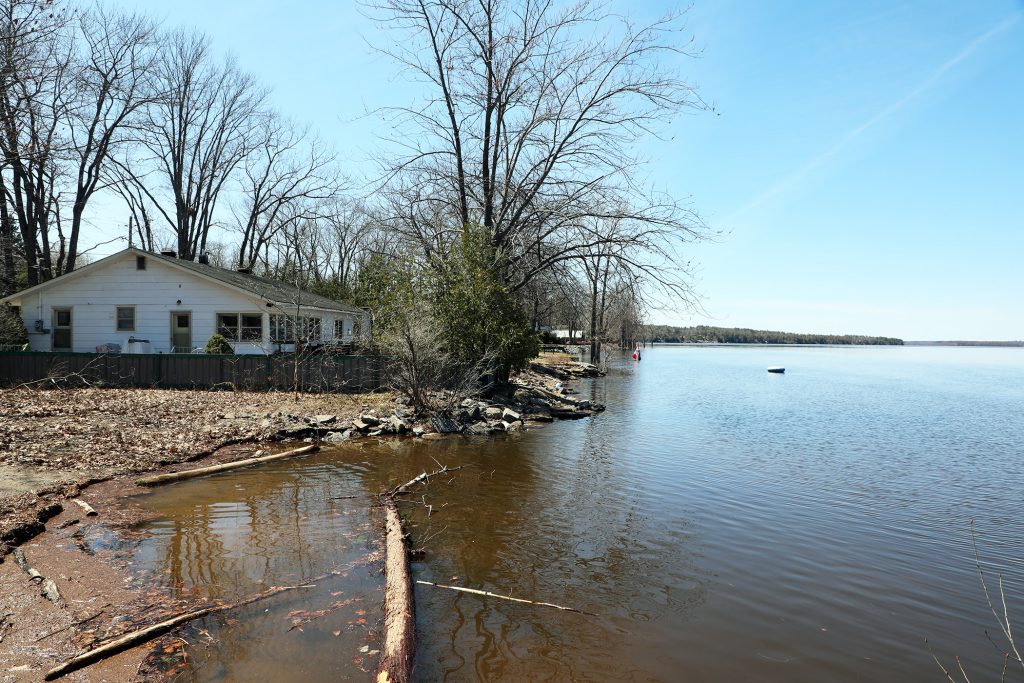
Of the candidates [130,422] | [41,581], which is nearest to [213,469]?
[130,422]

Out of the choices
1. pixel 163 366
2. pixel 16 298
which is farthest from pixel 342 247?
pixel 163 366

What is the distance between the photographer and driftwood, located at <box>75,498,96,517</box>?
27.9ft

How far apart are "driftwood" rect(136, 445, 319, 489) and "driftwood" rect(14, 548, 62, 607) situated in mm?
3312

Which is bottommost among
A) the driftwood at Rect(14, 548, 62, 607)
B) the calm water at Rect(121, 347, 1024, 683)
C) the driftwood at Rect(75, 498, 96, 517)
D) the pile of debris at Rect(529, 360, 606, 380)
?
the calm water at Rect(121, 347, 1024, 683)

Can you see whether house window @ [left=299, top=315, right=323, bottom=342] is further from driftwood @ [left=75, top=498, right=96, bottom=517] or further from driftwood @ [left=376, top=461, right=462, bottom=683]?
driftwood @ [left=376, top=461, right=462, bottom=683]

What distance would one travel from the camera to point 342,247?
2186 inches

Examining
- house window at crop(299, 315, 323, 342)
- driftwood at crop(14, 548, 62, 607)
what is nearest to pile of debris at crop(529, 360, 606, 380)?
house window at crop(299, 315, 323, 342)

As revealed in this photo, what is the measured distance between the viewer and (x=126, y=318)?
24.3 meters

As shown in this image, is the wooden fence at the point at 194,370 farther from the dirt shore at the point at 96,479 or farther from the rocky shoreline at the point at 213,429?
the rocky shoreline at the point at 213,429

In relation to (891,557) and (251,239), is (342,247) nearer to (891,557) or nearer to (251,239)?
(251,239)

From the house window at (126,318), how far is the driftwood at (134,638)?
863 inches

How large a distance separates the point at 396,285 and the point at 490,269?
318 cm

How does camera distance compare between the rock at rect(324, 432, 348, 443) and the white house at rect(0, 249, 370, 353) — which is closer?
the rock at rect(324, 432, 348, 443)

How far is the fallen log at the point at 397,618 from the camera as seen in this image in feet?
16.2
